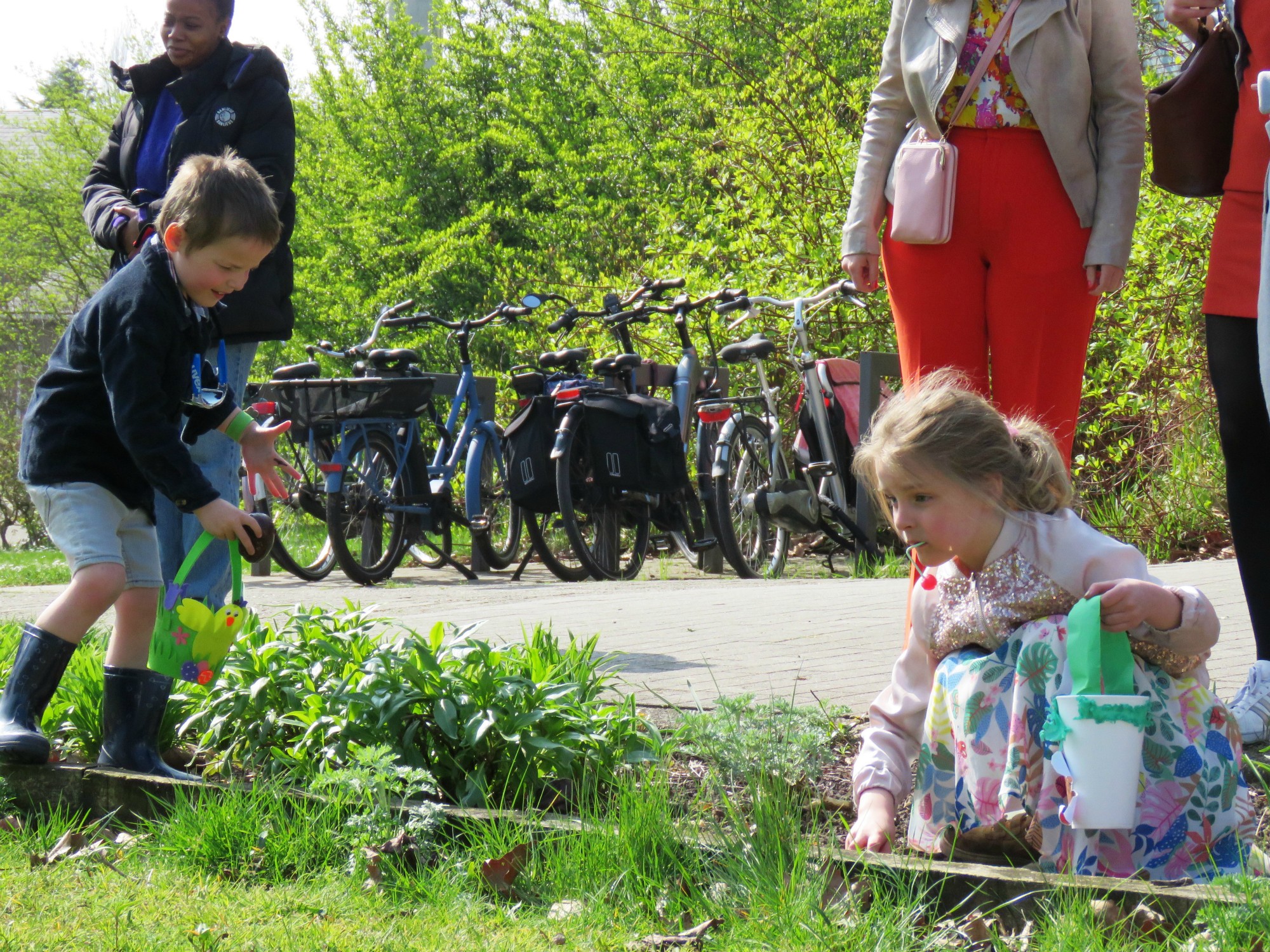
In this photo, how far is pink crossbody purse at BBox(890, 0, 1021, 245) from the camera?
10.8ft

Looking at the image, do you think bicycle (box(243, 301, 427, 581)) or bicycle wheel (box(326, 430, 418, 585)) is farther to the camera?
bicycle (box(243, 301, 427, 581))

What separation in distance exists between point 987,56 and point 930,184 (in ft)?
1.19

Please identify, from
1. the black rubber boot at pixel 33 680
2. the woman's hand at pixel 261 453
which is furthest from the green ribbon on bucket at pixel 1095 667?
the black rubber boot at pixel 33 680

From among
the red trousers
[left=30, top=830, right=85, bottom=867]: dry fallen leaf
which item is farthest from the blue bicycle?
the red trousers

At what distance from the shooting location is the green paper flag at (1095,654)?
218 cm

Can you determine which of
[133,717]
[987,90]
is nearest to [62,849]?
[133,717]

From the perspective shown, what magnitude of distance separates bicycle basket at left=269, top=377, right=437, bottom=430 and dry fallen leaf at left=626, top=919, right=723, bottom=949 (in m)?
6.60

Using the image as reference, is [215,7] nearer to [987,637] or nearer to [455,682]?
[455,682]

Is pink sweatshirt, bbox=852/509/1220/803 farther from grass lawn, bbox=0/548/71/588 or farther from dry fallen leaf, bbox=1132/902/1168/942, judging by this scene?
grass lawn, bbox=0/548/71/588

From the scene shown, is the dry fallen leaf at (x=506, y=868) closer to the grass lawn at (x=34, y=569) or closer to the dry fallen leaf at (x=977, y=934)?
the dry fallen leaf at (x=977, y=934)

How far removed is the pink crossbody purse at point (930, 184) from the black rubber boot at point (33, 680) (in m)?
2.25

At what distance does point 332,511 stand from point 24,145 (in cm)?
2092

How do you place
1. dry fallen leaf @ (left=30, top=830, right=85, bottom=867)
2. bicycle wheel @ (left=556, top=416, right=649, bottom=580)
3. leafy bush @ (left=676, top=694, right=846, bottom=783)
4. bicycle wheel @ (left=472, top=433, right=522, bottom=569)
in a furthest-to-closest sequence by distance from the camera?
bicycle wheel @ (left=472, top=433, right=522, bottom=569) → bicycle wheel @ (left=556, top=416, right=649, bottom=580) → dry fallen leaf @ (left=30, top=830, right=85, bottom=867) → leafy bush @ (left=676, top=694, right=846, bottom=783)

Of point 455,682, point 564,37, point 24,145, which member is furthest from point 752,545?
point 24,145
